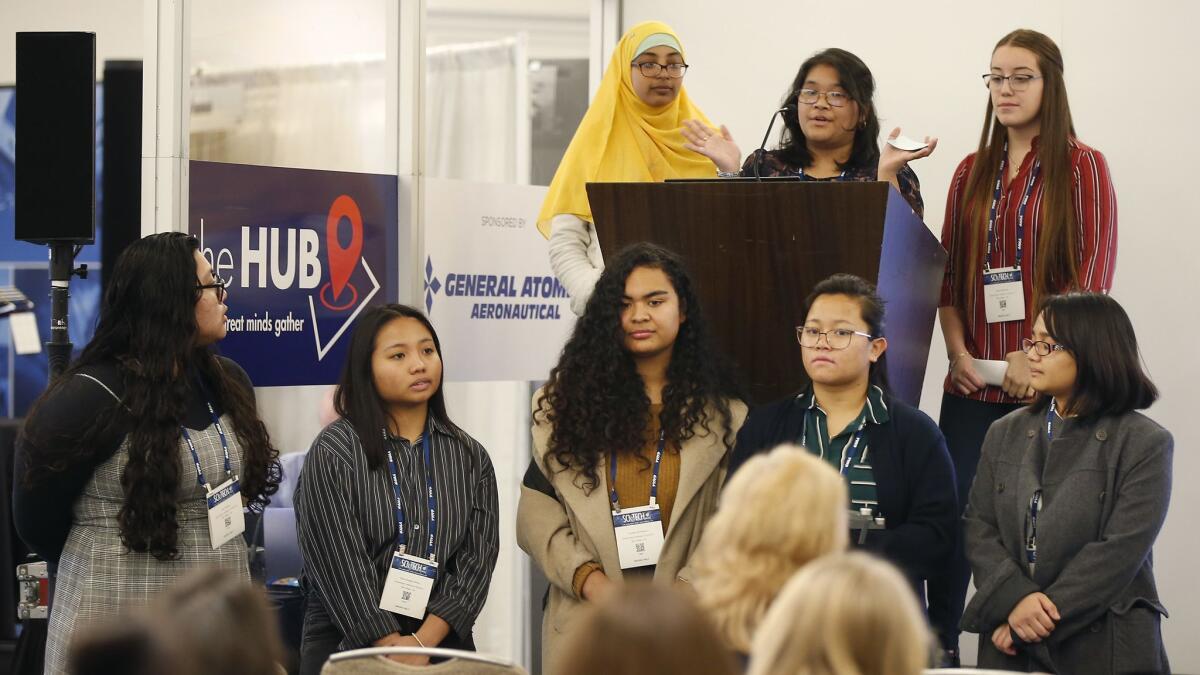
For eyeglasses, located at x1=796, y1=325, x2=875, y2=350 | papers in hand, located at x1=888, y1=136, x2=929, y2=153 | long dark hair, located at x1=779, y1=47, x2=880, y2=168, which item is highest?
long dark hair, located at x1=779, y1=47, x2=880, y2=168

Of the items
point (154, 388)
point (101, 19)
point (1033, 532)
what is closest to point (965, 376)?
point (1033, 532)

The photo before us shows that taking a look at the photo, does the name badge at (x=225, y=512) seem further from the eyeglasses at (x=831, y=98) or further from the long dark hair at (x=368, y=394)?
the eyeglasses at (x=831, y=98)

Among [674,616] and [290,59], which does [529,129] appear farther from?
[674,616]

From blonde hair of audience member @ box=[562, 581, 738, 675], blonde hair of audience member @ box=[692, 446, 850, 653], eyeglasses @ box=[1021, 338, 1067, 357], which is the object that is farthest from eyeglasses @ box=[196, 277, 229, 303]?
blonde hair of audience member @ box=[562, 581, 738, 675]

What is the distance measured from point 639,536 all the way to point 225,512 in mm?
1040

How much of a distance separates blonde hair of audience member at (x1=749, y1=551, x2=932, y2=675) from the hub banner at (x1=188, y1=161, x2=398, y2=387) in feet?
11.3

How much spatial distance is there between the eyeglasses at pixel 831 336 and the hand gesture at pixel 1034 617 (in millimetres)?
725

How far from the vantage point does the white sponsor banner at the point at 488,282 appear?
5102 mm

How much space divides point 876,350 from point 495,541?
3.66 feet

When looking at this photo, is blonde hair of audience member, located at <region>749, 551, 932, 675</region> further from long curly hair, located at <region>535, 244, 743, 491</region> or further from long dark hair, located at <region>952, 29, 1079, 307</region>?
long dark hair, located at <region>952, 29, 1079, 307</region>

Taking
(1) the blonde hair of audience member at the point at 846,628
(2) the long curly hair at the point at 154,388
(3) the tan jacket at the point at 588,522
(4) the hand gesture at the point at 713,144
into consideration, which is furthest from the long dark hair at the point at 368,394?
(1) the blonde hair of audience member at the point at 846,628

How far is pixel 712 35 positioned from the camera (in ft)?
19.4

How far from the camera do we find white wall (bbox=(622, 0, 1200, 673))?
4883 millimetres

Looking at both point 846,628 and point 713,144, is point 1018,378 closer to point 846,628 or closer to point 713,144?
point 713,144
